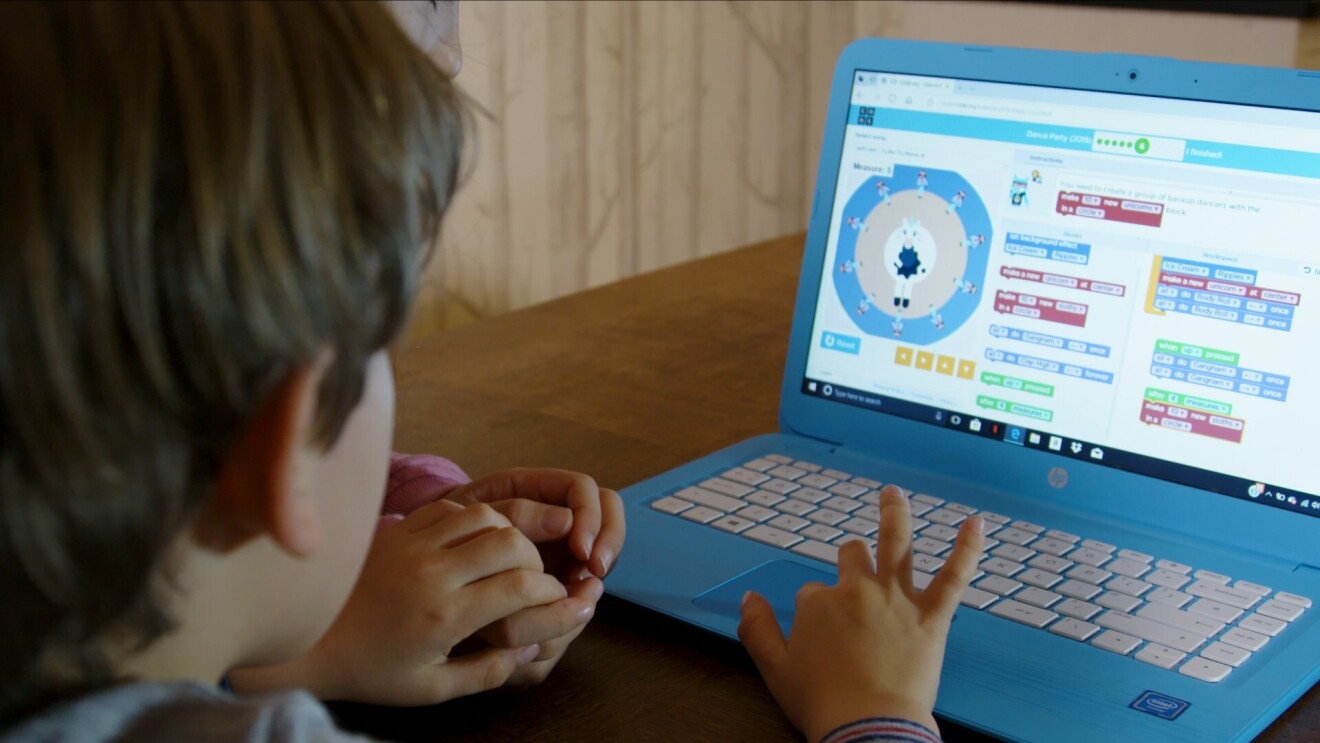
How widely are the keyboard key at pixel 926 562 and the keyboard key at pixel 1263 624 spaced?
171 millimetres

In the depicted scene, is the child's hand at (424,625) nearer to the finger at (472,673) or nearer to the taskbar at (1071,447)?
the finger at (472,673)

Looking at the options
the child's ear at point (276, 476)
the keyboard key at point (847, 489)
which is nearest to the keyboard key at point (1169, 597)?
the keyboard key at point (847, 489)

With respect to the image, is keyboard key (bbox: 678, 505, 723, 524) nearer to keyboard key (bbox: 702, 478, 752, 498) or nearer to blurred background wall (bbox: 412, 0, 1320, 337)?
keyboard key (bbox: 702, 478, 752, 498)

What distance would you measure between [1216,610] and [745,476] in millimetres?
326

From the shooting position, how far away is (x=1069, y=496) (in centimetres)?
90

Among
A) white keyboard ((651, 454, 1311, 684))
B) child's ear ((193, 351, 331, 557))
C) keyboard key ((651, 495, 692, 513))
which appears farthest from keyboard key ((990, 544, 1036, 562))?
child's ear ((193, 351, 331, 557))

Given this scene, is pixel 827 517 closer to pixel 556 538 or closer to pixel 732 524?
pixel 732 524

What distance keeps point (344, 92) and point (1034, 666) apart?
457 millimetres

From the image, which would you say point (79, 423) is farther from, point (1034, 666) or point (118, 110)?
point (1034, 666)

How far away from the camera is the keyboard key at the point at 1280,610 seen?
2.45 ft

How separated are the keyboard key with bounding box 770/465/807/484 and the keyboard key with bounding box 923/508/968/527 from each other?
0.10 meters

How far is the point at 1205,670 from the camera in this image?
0.68 metres

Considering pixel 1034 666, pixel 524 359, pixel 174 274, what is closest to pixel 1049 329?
pixel 1034 666

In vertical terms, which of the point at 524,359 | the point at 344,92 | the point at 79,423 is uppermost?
the point at 344,92
